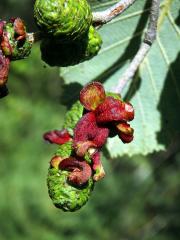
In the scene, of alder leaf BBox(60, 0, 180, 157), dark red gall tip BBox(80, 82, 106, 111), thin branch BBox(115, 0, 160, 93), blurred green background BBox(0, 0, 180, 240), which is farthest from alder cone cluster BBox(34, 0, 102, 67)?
blurred green background BBox(0, 0, 180, 240)

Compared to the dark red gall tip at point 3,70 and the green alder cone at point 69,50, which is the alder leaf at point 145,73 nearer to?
the green alder cone at point 69,50

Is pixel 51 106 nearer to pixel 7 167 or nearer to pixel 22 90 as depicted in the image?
pixel 7 167

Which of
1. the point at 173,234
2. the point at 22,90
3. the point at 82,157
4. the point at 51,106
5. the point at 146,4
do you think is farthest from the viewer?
the point at 51,106

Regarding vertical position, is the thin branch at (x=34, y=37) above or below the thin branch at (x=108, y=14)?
below

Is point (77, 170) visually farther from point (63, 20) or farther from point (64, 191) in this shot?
point (63, 20)

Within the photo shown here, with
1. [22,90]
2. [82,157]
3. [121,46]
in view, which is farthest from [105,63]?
[22,90]

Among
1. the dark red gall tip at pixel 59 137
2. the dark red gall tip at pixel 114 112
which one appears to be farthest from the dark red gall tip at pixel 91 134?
the dark red gall tip at pixel 59 137

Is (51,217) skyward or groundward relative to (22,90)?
groundward

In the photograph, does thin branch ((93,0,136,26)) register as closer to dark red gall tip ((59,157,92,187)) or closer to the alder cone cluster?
the alder cone cluster
